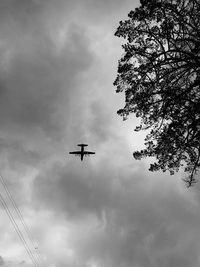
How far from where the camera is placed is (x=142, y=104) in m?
12.9

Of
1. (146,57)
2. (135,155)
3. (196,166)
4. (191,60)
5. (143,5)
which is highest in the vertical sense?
(143,5)

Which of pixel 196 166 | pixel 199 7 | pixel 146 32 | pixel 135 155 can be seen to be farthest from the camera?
pixel 135 155

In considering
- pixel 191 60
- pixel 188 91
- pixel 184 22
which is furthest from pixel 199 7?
pixel 188 91

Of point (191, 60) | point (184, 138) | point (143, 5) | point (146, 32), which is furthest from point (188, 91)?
point (143, 5)

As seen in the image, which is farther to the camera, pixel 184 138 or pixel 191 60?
pixel 184 138

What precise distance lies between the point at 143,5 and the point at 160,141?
5.42 meters

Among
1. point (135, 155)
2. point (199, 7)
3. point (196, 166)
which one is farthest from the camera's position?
point (135, 155)

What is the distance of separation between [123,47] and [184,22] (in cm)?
248

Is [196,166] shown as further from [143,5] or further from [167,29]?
[143,5]

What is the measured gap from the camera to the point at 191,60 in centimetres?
1155

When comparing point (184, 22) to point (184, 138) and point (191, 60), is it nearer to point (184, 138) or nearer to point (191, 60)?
point (191, 60)

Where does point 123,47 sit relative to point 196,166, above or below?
above

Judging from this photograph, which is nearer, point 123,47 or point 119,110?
point 123,47

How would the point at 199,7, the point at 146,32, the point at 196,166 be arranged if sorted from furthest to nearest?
the point at 196,166
the point at 146,32
the point at 199,7
